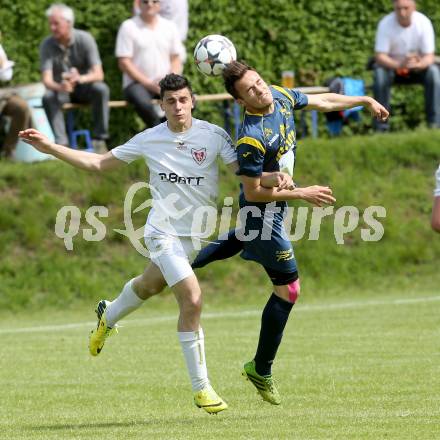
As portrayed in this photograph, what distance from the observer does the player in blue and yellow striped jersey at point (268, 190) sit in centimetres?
754

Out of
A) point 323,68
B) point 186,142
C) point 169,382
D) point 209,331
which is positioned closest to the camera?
point 186,142

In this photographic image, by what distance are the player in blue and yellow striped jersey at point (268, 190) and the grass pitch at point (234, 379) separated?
47cm

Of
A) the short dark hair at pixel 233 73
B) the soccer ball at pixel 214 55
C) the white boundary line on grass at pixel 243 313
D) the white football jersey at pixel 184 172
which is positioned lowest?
the white boundary line on grass at pixel 243 313

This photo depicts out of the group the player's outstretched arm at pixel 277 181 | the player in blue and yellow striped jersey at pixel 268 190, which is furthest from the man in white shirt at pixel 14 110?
the player's outstretched arm at pixel 277 181

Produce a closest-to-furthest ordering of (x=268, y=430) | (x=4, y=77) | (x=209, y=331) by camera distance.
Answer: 1. (x=268, y=430)
2. (x=209, y=331)
3. (x=4, y=77)

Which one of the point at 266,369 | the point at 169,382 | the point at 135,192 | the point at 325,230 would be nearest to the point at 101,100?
the point at 135,192

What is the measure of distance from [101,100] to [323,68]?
407cm

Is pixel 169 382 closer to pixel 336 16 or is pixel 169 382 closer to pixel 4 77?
pixel 4 77

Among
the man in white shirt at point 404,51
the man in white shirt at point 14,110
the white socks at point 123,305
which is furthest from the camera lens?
the man in white shirt at point 404,51

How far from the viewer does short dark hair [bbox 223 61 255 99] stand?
7582 mm

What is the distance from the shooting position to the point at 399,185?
16.5 meters

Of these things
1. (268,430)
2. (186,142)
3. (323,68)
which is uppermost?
(186,142)

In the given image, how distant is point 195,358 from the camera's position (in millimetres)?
7582

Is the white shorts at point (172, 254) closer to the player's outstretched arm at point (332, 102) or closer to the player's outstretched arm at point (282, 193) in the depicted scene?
the player's outstretched arm at point (282, 193)
